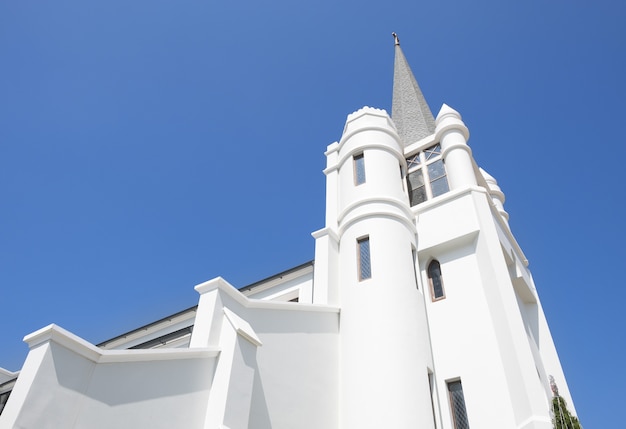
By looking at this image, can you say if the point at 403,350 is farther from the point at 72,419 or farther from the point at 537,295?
the point at 537,295

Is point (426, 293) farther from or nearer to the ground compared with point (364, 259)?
nearer to the ground

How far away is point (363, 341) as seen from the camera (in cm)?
1230

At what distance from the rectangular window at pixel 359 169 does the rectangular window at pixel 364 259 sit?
301 centimetres

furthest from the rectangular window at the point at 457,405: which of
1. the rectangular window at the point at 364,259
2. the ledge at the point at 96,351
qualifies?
the ledge at the point at 96,351

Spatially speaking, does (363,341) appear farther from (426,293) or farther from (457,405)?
(426,293)

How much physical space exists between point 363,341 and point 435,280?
3977mm

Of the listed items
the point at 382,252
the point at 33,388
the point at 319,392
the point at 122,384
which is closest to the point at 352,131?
the point at 382,252

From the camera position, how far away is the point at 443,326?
13.3 metres

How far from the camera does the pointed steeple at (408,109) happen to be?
74.6 feet

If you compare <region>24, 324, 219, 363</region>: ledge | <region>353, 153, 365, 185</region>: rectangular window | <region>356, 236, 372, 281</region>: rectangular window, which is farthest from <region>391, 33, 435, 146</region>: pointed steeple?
<region>24, 324, 219, 363</region>: ledge

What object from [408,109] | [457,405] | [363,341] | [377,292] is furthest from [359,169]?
[408,109]

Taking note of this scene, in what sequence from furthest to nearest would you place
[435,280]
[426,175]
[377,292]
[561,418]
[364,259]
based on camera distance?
[426,175]
[435,280]
[364,259]
[377,292]
[561,418]

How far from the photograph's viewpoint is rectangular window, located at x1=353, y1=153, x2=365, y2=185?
17.3 metres

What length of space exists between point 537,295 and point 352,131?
10.1 m
